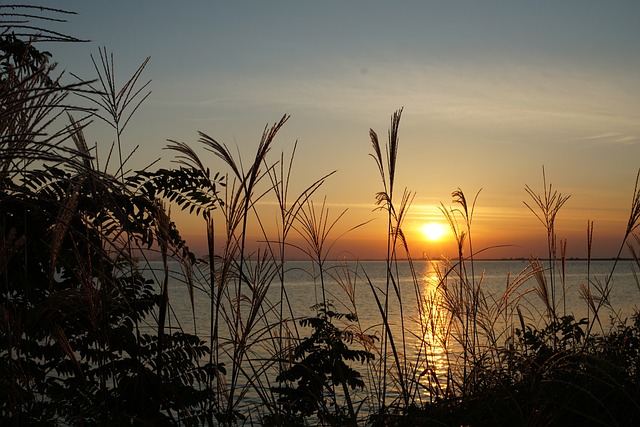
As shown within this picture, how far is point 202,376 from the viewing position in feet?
12.8

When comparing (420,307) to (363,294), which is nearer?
(420,307)

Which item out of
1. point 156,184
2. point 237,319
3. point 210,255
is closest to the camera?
point 210,255

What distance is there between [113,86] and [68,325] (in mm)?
1494

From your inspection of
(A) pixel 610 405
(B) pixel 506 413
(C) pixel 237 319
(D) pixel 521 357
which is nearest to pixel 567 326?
(D) pixel 521 357

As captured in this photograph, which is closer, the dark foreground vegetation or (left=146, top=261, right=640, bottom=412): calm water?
the dark foreground vegetation

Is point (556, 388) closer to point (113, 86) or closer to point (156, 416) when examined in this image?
point (156, 416)

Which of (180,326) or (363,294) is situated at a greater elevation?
(180,326)

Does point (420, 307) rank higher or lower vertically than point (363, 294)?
higher

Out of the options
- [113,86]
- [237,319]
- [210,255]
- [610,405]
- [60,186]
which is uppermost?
[113,86]

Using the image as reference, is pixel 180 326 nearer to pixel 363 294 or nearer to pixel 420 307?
pixel 420 307

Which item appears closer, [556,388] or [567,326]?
[556,388]

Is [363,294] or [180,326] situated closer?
[180,326]

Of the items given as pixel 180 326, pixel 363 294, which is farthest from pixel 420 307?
pixel 363 294

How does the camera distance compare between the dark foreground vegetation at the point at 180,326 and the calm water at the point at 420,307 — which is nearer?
the dark foreground vegetation at the point at 180,326
